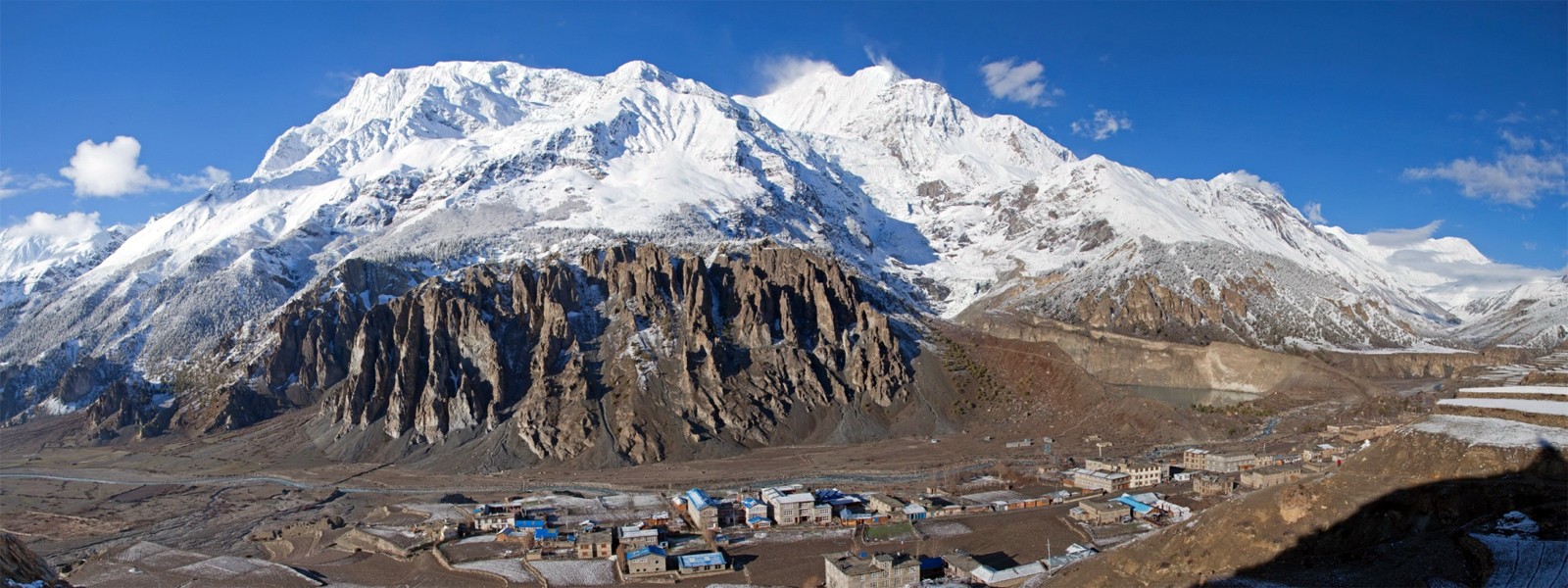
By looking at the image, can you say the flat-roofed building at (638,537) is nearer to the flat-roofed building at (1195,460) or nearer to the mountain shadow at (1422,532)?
the mountain shadow at (1422,532)

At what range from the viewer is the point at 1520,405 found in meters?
48.8

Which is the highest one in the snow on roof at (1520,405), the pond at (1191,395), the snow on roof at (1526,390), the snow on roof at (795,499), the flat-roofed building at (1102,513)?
the pond at (1191,395)

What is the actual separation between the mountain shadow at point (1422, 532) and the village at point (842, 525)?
542 inches

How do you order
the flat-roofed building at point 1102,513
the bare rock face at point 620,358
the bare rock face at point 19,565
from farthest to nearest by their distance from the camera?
the bare rock face at point 620,358, the flat-roofed building at point 1102,513, the bare rock face at point 19,565

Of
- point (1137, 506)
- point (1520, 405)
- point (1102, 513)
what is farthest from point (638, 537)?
point (1520, 405)

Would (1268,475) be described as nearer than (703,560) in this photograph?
No

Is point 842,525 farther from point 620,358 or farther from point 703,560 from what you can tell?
point 620,358

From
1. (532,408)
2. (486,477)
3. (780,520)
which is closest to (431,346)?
(532,408)

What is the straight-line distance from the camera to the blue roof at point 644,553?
66750mm

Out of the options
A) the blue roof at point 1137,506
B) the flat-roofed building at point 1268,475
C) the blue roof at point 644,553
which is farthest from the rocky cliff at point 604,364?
the flat-roofed building at point 1268,475

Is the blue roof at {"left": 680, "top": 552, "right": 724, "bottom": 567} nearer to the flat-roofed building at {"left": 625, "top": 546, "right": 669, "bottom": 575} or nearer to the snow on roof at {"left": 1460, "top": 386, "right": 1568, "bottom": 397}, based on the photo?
the flat-roofed building at {"left": 625, "top": 546, "right": 669, "bottom": 575}

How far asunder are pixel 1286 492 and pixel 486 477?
287ft

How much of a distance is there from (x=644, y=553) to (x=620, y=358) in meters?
69.7

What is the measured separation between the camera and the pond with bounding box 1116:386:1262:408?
5371 inches
